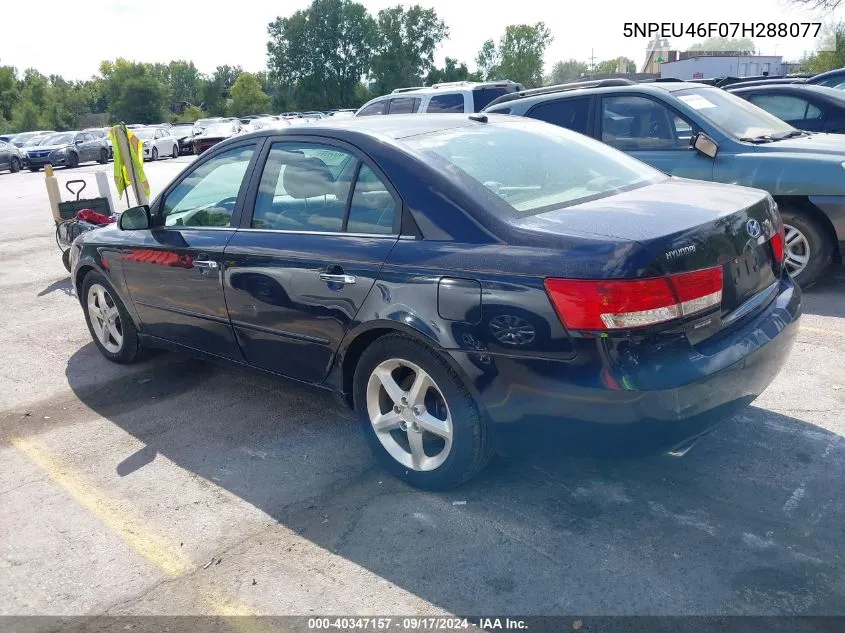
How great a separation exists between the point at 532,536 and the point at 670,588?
59 centimetres

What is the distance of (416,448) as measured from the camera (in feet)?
11.6

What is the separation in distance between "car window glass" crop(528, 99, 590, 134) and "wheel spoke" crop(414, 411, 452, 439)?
460 cm

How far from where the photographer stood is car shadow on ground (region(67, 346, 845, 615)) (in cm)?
280

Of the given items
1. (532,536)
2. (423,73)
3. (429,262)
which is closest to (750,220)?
(429,262)

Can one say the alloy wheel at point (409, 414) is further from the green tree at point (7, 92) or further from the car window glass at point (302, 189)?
the green tree at point (7, 92)

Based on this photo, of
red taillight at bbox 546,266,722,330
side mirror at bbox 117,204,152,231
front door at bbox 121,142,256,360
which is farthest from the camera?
side mirror at bbox 117,204,152,231

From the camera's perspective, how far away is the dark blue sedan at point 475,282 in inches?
113

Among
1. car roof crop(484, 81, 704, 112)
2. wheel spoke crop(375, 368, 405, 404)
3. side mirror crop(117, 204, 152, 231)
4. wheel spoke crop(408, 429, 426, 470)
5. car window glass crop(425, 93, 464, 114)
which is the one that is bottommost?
wheel spoke crop(408, 429, 426, 470)

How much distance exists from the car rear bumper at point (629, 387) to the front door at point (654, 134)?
144 inches

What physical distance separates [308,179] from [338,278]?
2.19 feet

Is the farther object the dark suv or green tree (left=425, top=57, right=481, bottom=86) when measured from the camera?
green tree (left=425, top=57, right=481, bottom=86)

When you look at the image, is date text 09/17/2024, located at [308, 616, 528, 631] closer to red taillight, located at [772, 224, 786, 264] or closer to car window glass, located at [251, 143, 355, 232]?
car window glass, located at [251, 143, 355, 232]

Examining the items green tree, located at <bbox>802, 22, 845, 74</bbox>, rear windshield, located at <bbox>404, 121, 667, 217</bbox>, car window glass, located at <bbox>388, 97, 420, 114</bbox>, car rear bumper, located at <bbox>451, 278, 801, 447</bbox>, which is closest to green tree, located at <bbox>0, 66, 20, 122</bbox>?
green tree, located at <bbox>802, 22, 845, 74</bbox>

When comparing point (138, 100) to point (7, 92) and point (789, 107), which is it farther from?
point (789, 107)
